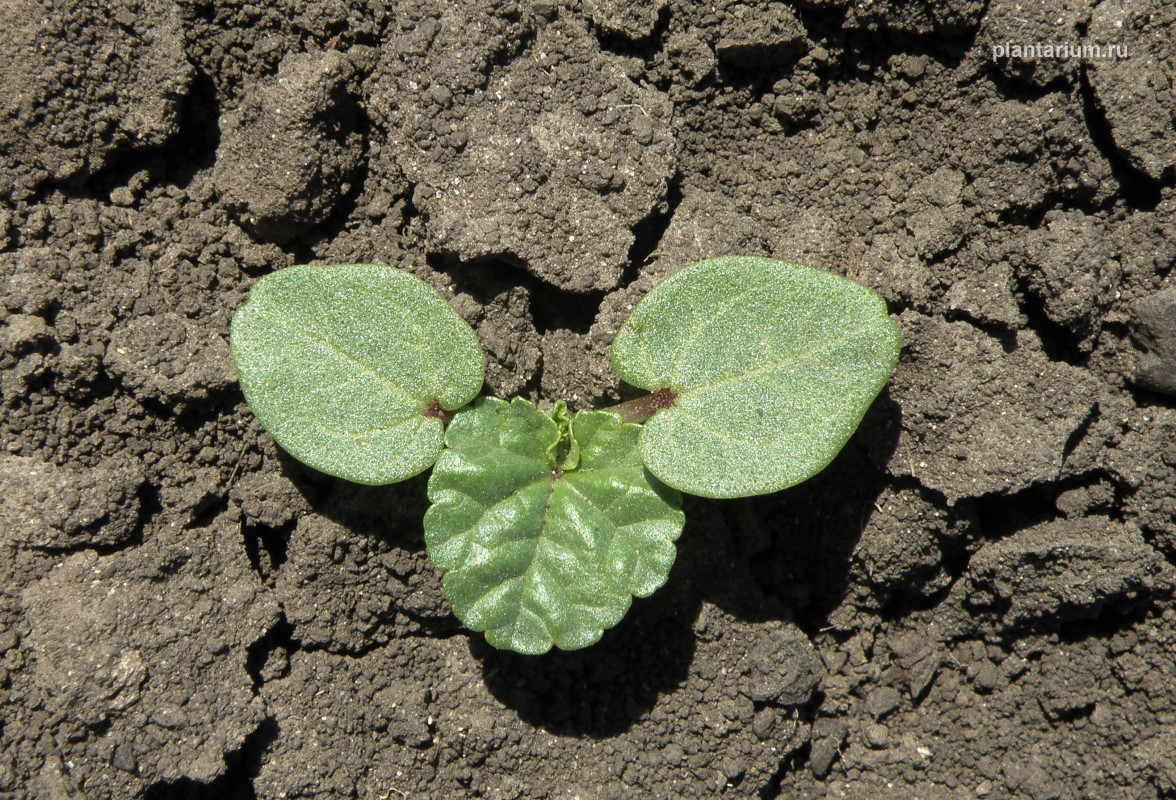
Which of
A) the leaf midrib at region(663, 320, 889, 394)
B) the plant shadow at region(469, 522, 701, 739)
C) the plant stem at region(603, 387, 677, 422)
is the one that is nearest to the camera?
the leaf midrib at region(663, 320, 889, 394)

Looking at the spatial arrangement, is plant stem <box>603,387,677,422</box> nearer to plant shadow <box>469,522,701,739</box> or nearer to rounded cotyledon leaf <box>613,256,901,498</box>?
rounded cotyledon leaf <box>613,256,901,498</box>

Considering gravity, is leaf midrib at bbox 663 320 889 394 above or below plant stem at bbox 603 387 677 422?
above

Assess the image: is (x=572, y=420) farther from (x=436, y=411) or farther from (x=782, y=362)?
(x=782, y=362)

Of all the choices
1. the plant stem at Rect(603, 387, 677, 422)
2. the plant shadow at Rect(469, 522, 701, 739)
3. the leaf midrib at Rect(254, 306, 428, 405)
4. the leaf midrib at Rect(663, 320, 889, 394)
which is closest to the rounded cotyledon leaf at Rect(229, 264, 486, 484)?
the leaf midrib at Rect(254, 306, 428, 405)

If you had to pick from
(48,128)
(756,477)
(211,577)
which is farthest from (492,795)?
(48,128)

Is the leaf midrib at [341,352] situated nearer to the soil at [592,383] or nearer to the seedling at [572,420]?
the seedling at [572,420]

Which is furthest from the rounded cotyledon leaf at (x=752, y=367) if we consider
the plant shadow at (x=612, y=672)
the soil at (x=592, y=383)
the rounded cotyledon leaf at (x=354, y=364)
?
the rounded cotyledon leaf at (x=354, y=364)

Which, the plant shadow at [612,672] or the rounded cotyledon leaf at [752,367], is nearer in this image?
the rounded cotyledon leaf at [752,367]
